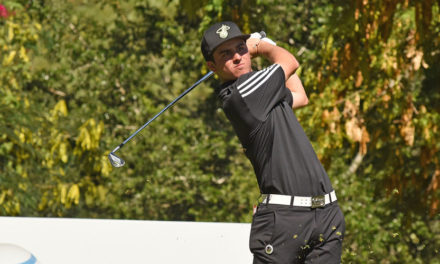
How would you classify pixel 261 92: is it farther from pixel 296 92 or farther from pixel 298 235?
pixel 298 235

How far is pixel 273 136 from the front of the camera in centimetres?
289

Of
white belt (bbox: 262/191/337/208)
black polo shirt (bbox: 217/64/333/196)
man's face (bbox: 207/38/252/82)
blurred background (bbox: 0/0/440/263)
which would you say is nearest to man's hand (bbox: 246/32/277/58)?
man's face (bbox: 207/38/252/82)

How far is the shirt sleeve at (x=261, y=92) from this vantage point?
9.53 ft

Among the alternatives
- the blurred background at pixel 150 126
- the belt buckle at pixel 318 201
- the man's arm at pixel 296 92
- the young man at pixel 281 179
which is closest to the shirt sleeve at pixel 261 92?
the young man at pixel 281 179

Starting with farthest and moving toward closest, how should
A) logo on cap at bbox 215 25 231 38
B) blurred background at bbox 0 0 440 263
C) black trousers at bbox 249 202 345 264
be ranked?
blurred background at bbox 0 0 440 263 → logo on cap at bbox 215 25 231 38 → black trousers at bbox 249 202 345 264

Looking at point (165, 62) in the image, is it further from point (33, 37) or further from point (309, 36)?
point (33, 37)

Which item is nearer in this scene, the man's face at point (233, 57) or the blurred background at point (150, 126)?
the man's face at point (233, 57)

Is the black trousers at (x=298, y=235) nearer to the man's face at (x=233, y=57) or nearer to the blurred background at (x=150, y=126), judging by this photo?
the man's face at (x=233, y=57)

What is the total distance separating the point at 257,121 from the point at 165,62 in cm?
872

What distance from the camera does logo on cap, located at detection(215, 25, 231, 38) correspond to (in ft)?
9.86

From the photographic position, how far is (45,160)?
992 centimetres

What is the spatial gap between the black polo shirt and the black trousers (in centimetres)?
8

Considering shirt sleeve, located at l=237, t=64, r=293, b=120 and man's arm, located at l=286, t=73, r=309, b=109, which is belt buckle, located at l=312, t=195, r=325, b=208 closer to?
shirt sleeve, located at l=237, t=64, r=293, b=120

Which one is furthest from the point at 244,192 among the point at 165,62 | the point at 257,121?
the point at 257,121
